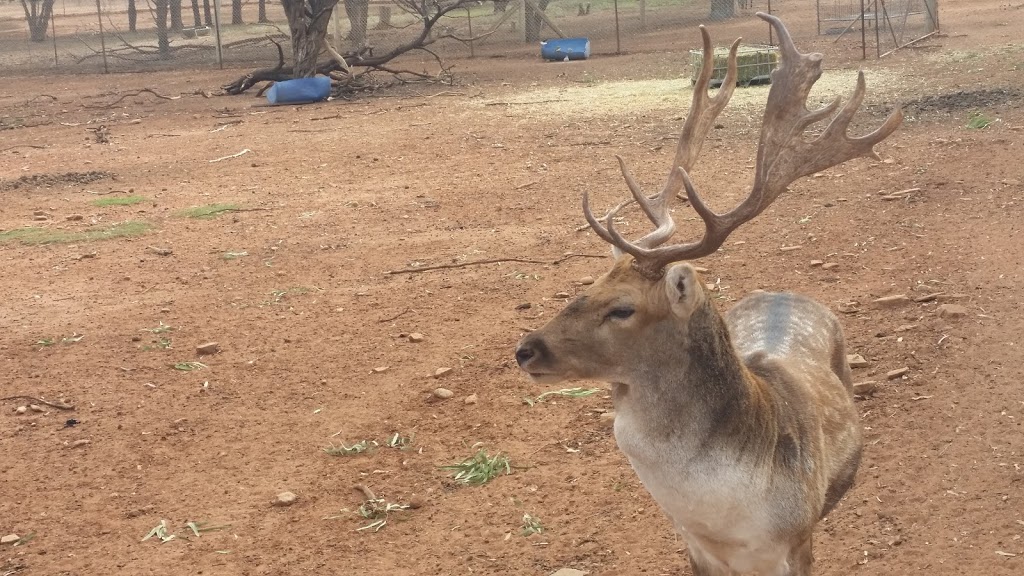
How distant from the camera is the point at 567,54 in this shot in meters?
22.8

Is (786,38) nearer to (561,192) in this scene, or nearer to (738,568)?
(738,568)

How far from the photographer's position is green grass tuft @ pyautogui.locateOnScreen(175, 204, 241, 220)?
11.1 metres

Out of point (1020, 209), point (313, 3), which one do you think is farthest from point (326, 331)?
point (313, 3)

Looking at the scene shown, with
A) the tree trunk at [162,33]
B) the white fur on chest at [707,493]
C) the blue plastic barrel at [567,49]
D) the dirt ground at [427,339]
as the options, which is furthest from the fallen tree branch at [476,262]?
the tree trunk at [162,33]

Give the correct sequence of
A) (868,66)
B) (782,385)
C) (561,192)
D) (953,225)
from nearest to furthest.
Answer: (782,385) < (953,225) < (561,192) < (868,66)

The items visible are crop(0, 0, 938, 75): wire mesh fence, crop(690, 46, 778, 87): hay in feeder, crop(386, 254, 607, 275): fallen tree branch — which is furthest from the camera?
crop(0, 0, 938, 75): wire mesh fence

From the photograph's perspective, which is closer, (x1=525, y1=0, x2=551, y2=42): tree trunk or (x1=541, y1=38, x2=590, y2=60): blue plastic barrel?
(x1=541, y1=38, x2=590, y2=60): blue plastic barrel

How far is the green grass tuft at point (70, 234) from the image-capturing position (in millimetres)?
10367

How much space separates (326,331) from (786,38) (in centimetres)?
431

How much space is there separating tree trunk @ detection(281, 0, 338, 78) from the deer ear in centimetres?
1683

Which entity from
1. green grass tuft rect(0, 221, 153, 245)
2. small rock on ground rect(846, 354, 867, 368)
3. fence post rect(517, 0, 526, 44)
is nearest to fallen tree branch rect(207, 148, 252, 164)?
green grass tuft rect(0, 221, 153, 245)

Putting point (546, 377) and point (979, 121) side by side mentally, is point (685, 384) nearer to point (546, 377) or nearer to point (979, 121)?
point (546, 377)

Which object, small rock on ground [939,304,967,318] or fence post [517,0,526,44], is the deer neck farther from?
fence post [517,0,526,44]

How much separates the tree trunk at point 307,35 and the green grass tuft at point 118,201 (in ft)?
27.7
